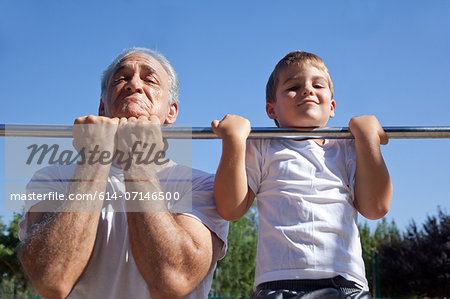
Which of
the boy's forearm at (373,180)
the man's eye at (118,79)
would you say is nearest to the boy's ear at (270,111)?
the boy's forearm at (373,180)

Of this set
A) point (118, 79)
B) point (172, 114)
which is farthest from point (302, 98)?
point (118, 79)

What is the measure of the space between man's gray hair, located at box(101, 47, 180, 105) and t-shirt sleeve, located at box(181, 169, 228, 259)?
1.98 ft

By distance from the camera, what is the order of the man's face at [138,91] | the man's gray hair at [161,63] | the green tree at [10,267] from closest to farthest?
the man's face at [138,91]
the man's gray hair at [161,63]
the green tree at [10,267]

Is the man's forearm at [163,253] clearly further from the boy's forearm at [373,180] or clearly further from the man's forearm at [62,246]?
the boy's forearm at [373,180]

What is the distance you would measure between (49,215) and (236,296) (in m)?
18.5

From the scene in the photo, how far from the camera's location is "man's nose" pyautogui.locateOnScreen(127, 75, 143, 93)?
7.18ft

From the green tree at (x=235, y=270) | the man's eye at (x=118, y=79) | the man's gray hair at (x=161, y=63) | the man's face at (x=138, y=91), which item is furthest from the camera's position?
the green tree at (x=235, y=270)

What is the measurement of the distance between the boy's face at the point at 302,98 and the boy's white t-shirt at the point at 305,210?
114mm

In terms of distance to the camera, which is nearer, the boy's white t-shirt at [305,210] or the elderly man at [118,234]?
the elderly man at [118,234]

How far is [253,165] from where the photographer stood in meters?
2.05

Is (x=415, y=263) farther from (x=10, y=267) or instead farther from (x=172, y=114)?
(x=172, y=114)

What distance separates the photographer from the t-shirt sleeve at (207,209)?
6.02 ft

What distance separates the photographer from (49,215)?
1.72 m

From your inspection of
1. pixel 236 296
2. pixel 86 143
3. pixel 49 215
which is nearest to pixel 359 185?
pixel 86 143
